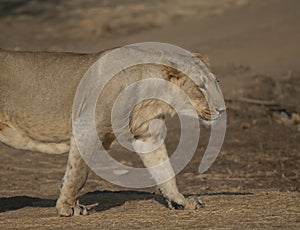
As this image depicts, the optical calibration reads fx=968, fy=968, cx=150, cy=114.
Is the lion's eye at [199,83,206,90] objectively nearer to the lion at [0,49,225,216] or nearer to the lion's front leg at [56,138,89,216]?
the lion at [0,49,225,216]

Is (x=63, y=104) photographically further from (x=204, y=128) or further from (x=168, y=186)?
(x=204, y=128)

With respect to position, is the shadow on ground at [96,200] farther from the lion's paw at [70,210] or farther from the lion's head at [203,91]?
the lion's head at [203,91]

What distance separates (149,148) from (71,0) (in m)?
18.9

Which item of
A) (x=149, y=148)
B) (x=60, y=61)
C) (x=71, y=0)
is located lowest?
(x=71, y=0)

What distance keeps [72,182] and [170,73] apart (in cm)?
104

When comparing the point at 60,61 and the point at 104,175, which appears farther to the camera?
the point at 104,175

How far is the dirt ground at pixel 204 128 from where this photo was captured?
6.73 m

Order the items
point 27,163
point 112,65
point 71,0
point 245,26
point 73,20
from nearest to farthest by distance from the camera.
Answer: point 112,65 → point 27,163 → point 245,26 → point 73,20 → point 71,0

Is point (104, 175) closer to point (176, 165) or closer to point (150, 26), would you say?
point (176, 165)

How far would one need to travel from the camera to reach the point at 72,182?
6.68 m

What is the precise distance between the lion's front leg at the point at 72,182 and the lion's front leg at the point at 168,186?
2.15 feet

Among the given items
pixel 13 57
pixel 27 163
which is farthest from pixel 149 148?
pixel 27 163

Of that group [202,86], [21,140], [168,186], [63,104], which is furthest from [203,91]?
[21,140]

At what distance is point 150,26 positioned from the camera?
21547 mm
